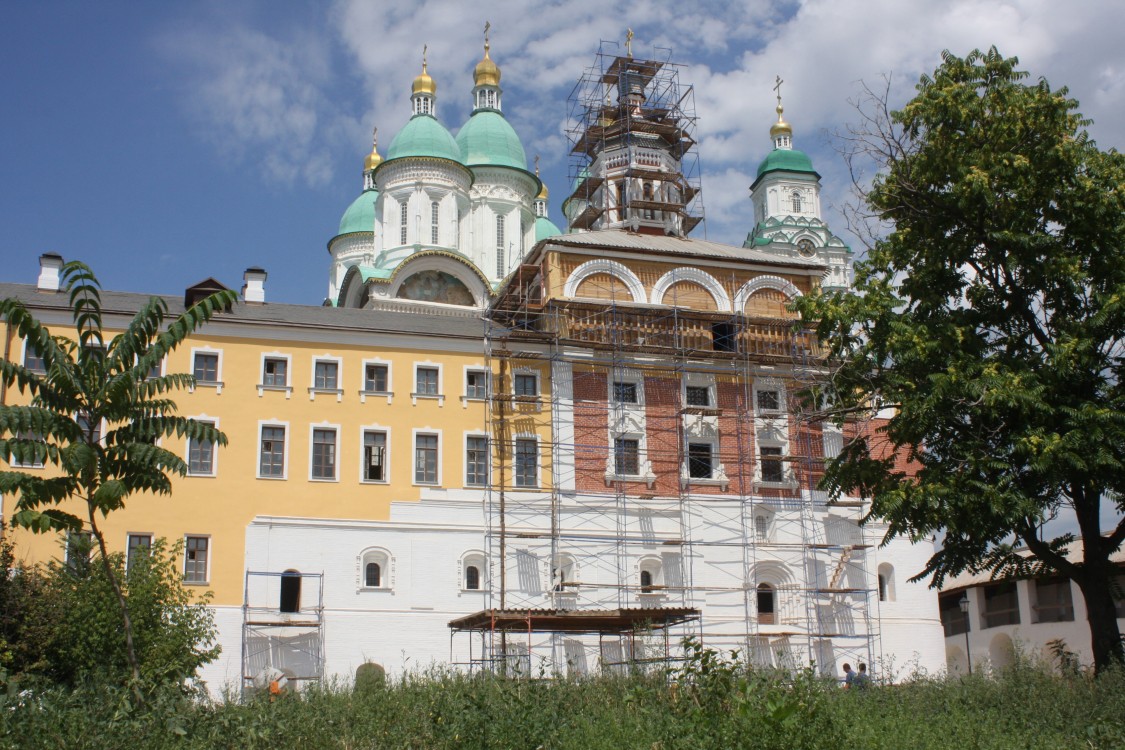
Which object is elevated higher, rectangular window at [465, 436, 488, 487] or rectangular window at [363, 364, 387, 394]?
rectangular window at [363, 364, 387, 394]

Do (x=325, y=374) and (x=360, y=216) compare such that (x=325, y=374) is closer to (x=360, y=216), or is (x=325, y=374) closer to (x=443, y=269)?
(x=443, y=269)

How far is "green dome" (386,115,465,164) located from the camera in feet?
171

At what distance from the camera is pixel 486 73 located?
59250mm

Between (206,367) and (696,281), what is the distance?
14.0m

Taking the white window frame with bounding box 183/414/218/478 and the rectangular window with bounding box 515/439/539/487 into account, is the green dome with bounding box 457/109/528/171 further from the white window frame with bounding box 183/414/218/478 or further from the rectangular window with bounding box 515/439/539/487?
the white window frame with bounding box 183/414/218/478

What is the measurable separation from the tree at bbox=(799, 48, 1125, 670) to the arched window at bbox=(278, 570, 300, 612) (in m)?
13.7

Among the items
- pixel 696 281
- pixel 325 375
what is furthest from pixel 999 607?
pixel 325 375

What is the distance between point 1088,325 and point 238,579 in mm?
19343

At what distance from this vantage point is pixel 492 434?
3164cm

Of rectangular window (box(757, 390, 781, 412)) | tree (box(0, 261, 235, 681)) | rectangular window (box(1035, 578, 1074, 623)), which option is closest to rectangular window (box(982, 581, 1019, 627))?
rectangular window (box(1035, 578, 1074, 623))

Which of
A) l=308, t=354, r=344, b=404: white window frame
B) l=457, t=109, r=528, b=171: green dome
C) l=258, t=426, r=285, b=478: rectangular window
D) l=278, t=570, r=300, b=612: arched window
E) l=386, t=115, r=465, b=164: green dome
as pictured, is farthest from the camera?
l=457, t=109, r=528, b=171: green dome

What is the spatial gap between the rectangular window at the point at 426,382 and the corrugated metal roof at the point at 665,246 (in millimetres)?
5392

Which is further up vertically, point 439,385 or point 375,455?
point 439,385

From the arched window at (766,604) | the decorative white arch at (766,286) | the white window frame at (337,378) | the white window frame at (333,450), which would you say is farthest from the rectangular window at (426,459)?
the decorative white arch at (766,286)
